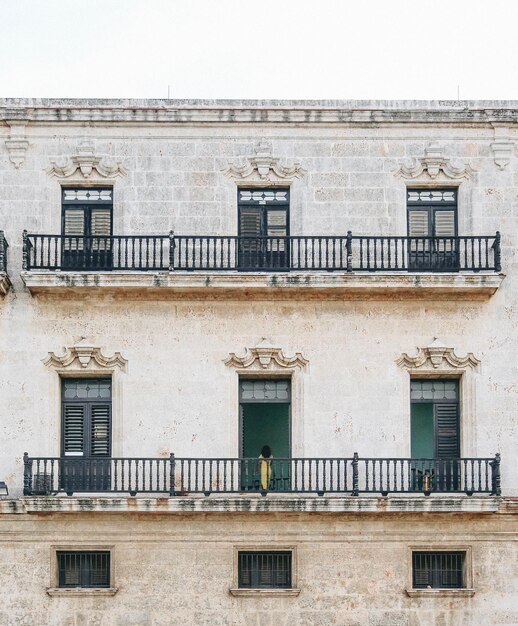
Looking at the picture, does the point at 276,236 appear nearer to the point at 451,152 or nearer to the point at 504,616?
the point at 451,152

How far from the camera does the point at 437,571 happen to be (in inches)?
875

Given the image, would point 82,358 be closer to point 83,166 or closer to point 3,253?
point 3,253

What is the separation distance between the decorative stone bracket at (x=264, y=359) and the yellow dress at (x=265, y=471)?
1606 mm

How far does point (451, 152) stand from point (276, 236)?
3.56 m

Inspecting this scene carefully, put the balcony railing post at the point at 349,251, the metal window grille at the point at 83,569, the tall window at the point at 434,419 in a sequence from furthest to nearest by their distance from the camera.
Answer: the tall window at the point at 434,419 → the balcony railing post at the point at 349,251 → the metal window grille at the point at 83,569

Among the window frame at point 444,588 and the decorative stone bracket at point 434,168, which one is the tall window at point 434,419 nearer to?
the window frame at point 444,588

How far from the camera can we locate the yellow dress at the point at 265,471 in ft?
72.2

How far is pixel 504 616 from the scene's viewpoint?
21.9 meters

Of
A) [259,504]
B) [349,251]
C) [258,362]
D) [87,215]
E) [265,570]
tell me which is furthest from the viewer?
[87,215]

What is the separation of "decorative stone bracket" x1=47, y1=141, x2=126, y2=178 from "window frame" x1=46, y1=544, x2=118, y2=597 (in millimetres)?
6481

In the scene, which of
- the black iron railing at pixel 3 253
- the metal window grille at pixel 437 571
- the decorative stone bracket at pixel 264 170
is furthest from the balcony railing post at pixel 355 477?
the black iron railing at pixel 3 253

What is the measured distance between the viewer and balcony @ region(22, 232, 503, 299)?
22281mm

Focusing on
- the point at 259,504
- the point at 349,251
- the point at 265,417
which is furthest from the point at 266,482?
the point at 349,251

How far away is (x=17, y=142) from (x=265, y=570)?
28.4 ft
